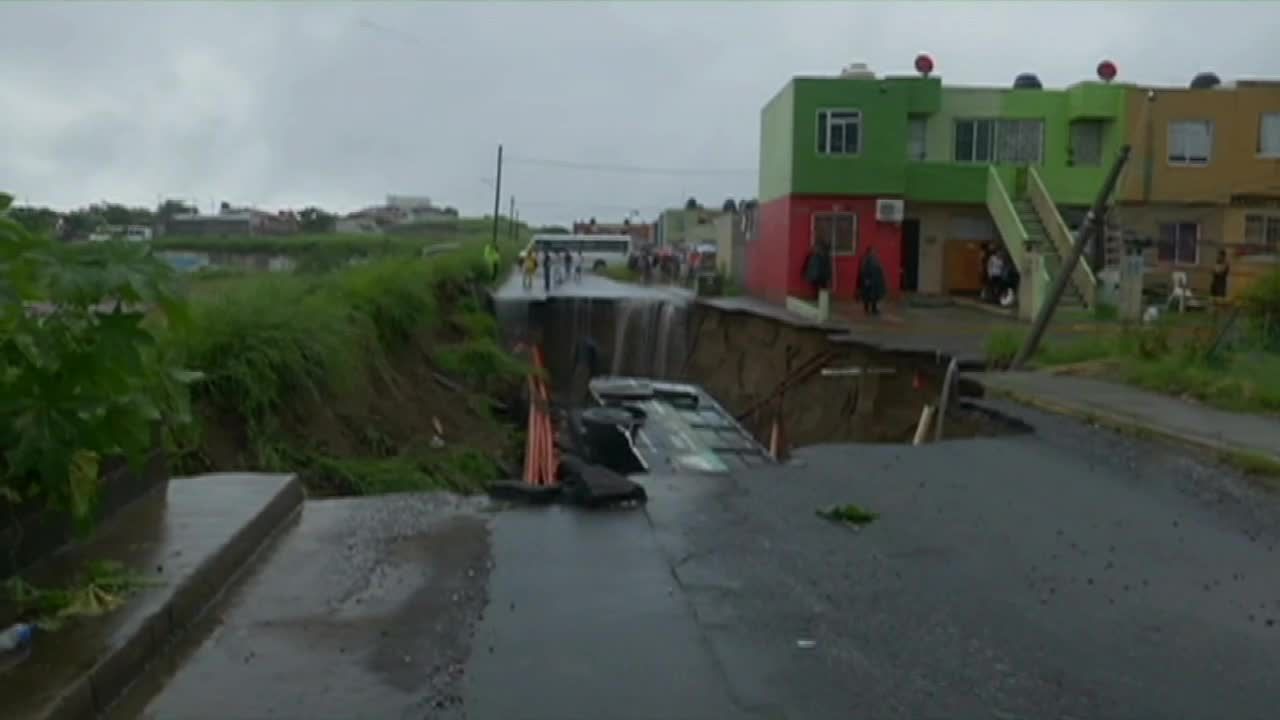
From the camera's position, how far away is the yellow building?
41469mm

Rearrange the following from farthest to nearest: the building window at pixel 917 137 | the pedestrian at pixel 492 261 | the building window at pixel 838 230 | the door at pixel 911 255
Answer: the pedestrian at pixel 492 261, the door at pixel 911 255, the building window at pixel 917 137, the building window at pixel 838 230

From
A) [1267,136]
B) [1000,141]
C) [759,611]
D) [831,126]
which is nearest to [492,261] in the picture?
[831,126]

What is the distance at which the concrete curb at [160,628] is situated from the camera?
4633mm

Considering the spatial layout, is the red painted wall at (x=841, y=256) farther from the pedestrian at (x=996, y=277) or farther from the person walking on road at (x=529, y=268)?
the person walking on road at (x=529, y=268)

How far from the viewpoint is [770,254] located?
44594mm

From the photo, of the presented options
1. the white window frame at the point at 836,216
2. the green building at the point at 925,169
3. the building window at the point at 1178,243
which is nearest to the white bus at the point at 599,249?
the green building at the point at 925,169

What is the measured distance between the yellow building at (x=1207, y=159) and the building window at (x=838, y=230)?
8.47 meters

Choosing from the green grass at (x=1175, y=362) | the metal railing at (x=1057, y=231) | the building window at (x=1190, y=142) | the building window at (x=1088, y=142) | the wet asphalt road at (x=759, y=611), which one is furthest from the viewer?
the building window at (x=1088, y=142)

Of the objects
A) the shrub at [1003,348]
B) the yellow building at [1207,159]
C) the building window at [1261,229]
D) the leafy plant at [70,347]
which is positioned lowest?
the shrub at [1003,348]

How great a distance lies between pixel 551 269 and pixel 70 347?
49972 millimetres

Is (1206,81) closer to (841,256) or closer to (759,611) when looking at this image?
(841,256)

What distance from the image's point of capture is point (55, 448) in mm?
4941

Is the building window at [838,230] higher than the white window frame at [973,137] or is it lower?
lower

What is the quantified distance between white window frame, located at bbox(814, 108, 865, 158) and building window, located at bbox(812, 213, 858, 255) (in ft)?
6.29
